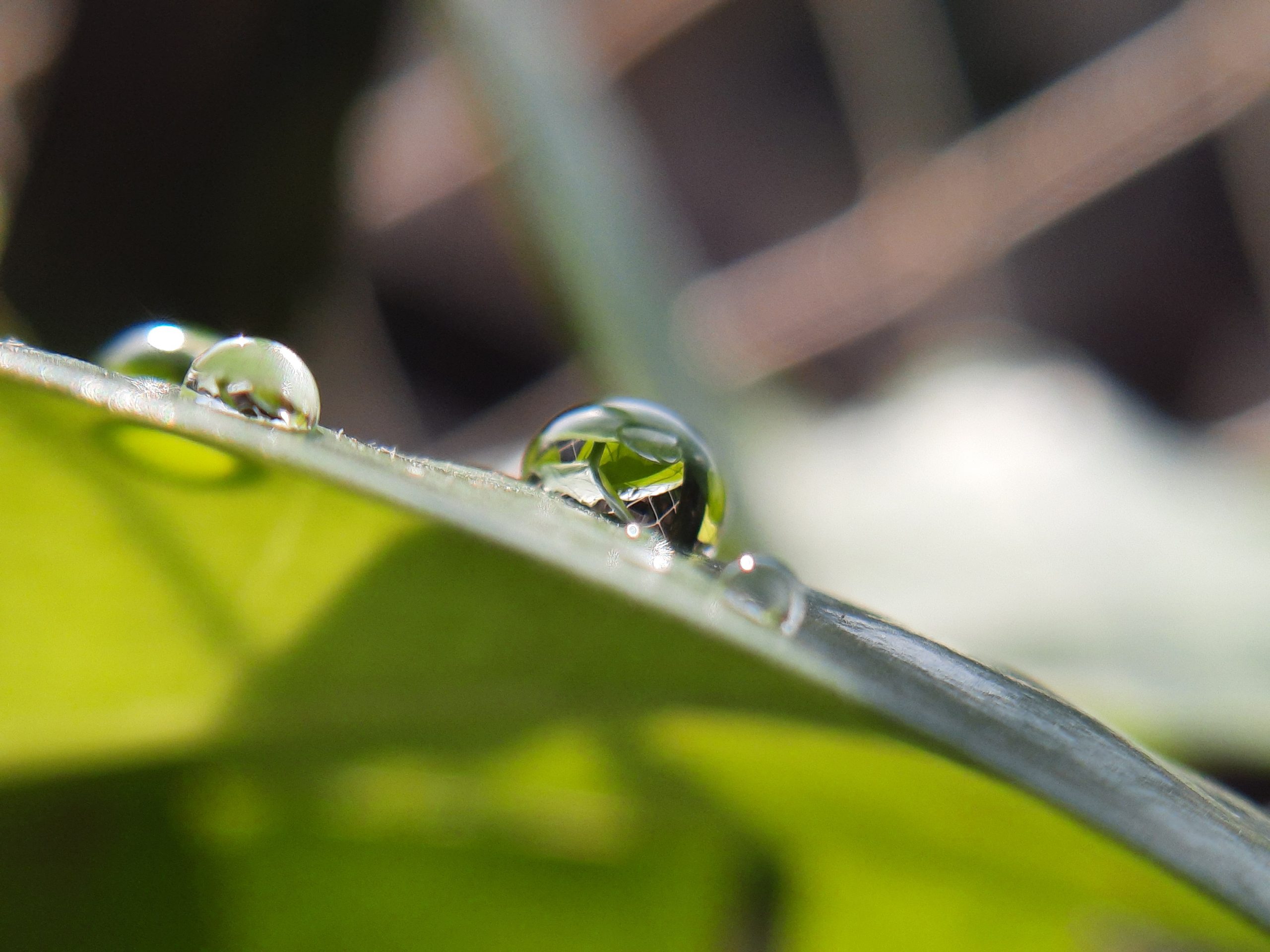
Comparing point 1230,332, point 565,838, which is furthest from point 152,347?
point 1230,332

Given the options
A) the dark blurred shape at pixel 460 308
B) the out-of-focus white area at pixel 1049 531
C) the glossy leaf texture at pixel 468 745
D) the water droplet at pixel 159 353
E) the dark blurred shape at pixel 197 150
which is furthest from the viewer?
the dark blurred shape at pixel 460 308

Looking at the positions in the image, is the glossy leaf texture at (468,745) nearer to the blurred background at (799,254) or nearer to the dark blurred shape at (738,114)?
the blurred background at (799,254)

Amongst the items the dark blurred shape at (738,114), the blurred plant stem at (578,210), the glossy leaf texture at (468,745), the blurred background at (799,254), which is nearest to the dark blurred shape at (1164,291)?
the blurred background at (799,254)

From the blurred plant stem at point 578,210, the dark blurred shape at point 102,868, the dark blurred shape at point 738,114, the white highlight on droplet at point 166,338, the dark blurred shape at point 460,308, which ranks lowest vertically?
the dark blurred shape at point 102,868

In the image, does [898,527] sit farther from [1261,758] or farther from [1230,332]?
[1230,332]

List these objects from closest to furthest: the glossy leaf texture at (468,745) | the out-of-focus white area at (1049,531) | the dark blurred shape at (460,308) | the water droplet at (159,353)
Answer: the glossy leaf texture at (468,745) → the water droplet at (159,353) → the out-of-focus white area at (1049,531) → the dark blurred shape at (460,308)

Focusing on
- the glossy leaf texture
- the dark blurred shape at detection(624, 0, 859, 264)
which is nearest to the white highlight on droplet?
the glossy leaf texture

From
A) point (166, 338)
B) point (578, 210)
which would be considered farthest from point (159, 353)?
point (578, 210)

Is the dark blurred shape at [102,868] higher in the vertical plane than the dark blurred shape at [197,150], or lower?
lower
